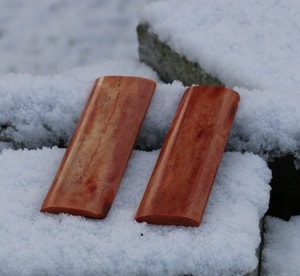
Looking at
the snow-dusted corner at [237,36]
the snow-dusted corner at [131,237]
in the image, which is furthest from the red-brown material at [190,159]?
the snow-dusted corner at [237,36]

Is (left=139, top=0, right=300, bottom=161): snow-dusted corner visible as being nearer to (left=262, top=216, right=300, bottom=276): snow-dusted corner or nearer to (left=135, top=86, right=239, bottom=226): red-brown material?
(left=135, top=86, right=239, bottom=226): red-brown material

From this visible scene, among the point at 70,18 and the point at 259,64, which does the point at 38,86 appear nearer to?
the point at 259,64

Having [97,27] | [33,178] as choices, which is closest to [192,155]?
[33,178]

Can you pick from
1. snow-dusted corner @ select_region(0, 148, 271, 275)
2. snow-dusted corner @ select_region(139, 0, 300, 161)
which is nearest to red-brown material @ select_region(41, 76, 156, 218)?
snow-dusted corner @ select_region(0, 148, 271, 275)

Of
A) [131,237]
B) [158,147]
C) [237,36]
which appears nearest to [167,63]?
[237,36]

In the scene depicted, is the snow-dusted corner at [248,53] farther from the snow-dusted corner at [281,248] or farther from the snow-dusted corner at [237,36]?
the snow-dusted corner at [281,248]

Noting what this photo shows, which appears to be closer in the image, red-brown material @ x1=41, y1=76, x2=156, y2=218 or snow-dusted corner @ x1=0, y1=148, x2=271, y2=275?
snow-dusted corner @ x1=0, y1=148, x2=271, y2=275

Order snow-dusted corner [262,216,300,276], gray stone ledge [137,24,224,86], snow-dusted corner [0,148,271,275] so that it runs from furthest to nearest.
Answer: gray stone ledge [137,24,224,86], snow-dusted corner [262,216,300,276], snow-dusted corner [0,148,271,275]
